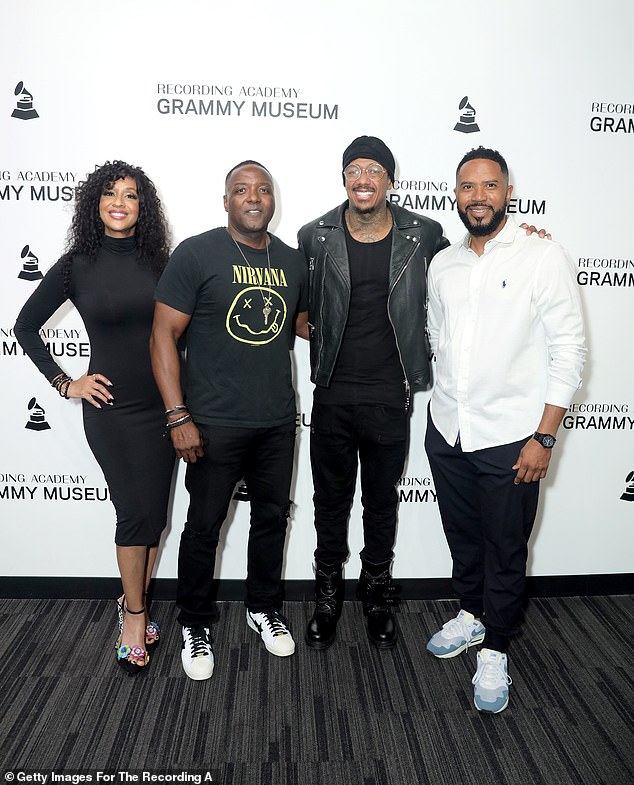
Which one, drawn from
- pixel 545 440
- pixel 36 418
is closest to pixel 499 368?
pixel 545 440

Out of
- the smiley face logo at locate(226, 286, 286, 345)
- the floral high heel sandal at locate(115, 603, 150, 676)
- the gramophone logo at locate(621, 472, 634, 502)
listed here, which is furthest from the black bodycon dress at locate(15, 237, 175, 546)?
the gramophone logo at locate(621, 472, 634, 502)

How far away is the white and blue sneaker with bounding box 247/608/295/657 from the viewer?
2578 mm

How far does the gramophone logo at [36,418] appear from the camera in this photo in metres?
2.86

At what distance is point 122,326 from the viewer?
2312 millimetres

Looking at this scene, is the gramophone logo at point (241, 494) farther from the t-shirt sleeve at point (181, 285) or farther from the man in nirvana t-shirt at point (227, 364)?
the t-shirt sleeve at point (181, 285)

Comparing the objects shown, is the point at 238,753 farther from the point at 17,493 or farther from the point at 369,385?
the point at 17,493

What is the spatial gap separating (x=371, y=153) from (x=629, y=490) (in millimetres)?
1978

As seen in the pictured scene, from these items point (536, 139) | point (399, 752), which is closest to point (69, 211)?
point (536, 139)

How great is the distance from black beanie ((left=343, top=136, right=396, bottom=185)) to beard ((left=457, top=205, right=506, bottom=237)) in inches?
13.0

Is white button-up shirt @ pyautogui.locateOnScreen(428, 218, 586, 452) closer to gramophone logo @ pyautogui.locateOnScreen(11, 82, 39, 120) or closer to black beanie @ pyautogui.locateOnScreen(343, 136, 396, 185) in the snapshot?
black beanie @ pyautogui.locateOnScreen(343, 136, 396, 185)

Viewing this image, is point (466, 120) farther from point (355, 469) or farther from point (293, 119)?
point (355, 469)

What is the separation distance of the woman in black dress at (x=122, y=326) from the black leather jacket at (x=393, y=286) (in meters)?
0.57

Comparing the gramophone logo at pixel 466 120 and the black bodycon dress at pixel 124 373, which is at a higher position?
the gramophone logo at pixel 466 120

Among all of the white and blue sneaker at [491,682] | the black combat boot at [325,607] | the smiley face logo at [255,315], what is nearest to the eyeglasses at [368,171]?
the smiley face logo at [255,315]
